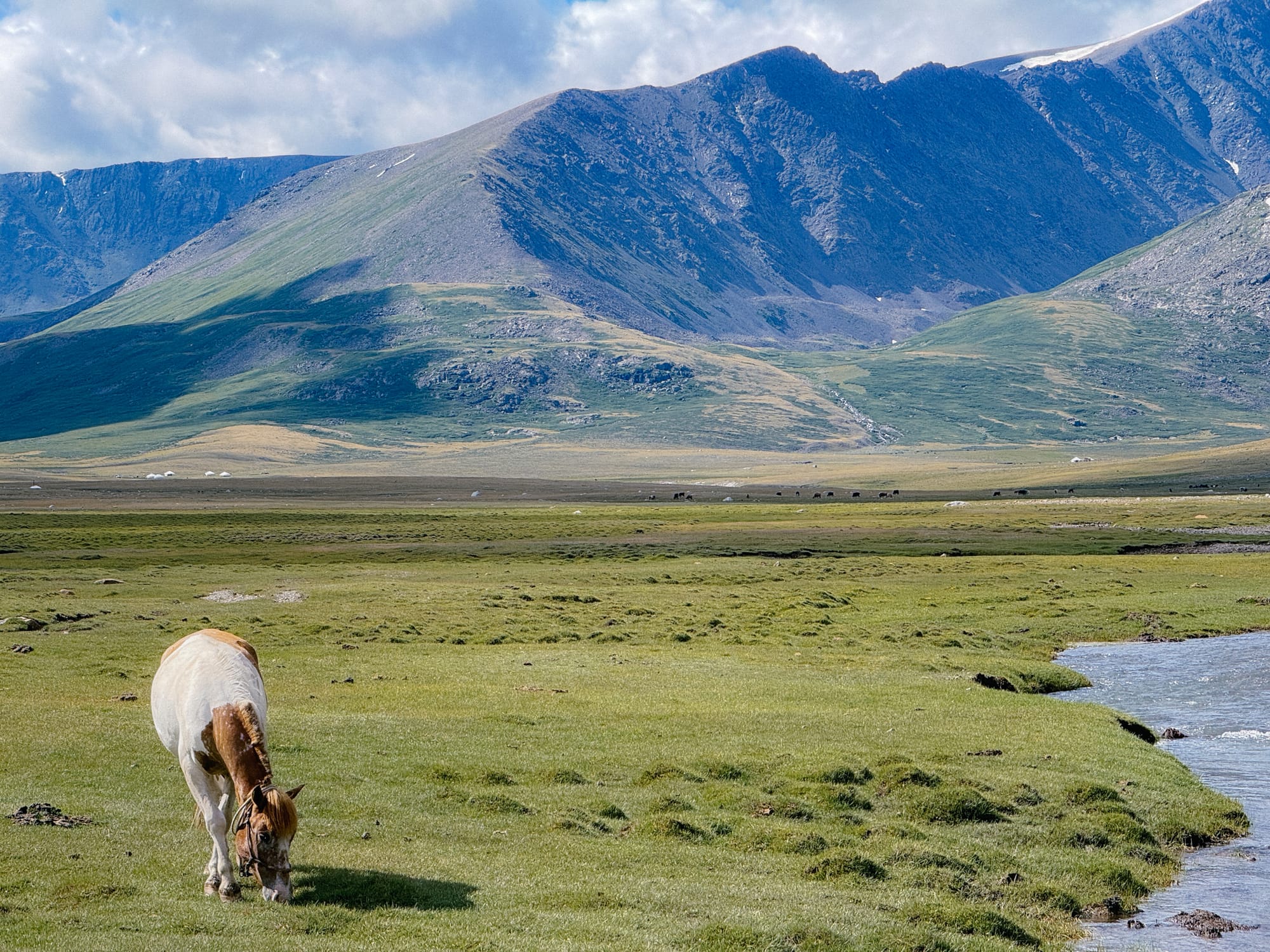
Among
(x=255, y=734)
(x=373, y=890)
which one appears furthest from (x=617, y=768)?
(x=255, y=734)

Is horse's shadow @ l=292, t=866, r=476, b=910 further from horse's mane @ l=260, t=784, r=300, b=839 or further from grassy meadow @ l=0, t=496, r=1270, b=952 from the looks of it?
horse's mane @ l=260, t=784, r=300, b=839

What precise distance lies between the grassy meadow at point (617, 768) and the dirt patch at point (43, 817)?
28 centimetres

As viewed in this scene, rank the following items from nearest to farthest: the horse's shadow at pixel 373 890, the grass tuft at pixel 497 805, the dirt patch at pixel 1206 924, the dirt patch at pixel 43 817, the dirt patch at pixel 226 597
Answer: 1. the horse's shadow at pixel 373 890
2. the dirt patch at pixel 1206 924
3. the dirt patch at pixel 43 817
4. the grass tuft at pixel 497 805
5. the dirt patch at pixel 226 597

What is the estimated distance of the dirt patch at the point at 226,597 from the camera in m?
66.9

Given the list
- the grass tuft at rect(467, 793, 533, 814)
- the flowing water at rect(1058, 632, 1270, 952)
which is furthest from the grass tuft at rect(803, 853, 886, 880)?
the grass tuft at rect(467, 793, 533, 814)

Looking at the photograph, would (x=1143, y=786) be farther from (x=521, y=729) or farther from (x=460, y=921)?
(x=460, y=921)

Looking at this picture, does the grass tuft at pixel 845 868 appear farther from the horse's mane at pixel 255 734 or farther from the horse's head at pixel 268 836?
the horse's mane at pixel 255 734

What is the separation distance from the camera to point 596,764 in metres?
30.3

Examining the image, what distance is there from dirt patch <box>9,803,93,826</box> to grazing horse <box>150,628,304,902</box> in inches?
119

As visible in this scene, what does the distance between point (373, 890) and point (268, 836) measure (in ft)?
7.29

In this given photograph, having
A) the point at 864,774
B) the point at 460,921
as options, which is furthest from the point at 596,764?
the point at 460,921

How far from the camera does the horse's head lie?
18047 millimetres

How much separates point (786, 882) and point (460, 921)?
7.08 meters

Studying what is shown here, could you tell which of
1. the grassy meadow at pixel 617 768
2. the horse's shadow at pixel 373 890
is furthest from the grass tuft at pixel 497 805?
the horse's shadow at pixel 373 890
